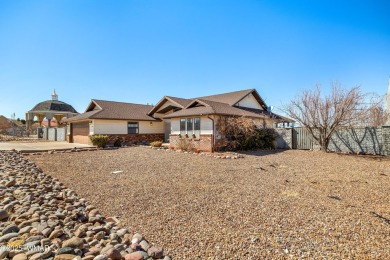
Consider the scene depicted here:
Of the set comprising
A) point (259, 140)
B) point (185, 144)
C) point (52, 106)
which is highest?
point (52, 106)

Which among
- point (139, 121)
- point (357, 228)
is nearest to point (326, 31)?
point (357, 228)

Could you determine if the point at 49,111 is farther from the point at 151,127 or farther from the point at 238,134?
the point at 238,134

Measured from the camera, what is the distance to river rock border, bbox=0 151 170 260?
253 centimetres

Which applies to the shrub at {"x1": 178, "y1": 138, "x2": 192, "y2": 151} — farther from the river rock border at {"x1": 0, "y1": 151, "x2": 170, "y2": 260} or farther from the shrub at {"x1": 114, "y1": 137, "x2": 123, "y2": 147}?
the river rock border at {"x1": 0, "y1": 151, "x2": 170, "y2": 260}

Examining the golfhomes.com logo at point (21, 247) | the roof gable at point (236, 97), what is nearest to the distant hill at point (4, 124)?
the roof gable at point (236, 97)

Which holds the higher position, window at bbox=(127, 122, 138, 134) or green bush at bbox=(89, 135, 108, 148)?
window at bbox=(127, 122, 138, 134)

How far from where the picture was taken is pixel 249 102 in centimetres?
2083

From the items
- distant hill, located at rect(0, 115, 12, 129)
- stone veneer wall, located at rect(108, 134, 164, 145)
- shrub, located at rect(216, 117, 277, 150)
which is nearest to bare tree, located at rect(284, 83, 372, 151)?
shrub, located at rect(216, 117, 277, 150)

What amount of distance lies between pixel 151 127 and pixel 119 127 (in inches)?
138

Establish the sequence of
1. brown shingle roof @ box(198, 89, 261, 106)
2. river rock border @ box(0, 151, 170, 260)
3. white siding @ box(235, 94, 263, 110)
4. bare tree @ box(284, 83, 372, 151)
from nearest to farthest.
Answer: river rock border @ box(0, 151, 170, 260) → bare tree @ box(284, 83, 372, 151) → brown shingle roof @ box(198, 89, 261, 106) → white siding @ box(235, 94, 263, 110)

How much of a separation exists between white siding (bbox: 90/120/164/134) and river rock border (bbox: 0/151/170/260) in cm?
1427

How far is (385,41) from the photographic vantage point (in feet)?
35.8

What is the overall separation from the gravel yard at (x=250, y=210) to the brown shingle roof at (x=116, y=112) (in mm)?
12585

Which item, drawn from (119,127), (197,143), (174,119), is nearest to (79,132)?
(119,127)
